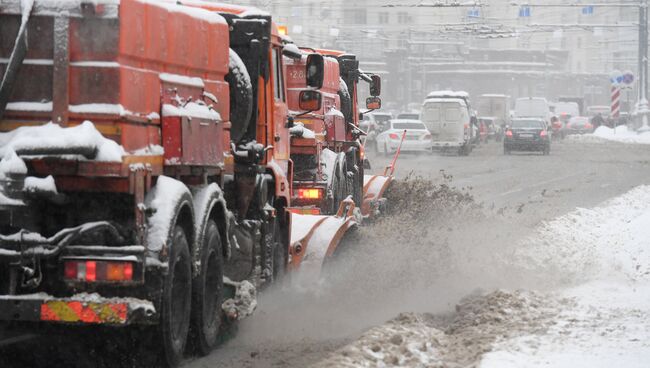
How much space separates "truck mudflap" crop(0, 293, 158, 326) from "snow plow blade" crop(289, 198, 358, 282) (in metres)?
4.35

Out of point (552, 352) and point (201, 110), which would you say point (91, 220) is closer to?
point (201, 110)

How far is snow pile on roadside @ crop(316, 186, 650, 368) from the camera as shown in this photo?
27.3 ft

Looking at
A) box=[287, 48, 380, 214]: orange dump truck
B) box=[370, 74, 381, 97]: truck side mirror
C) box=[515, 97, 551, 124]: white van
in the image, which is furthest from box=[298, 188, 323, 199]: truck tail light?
box=[515, 97, 551, 124]: white van

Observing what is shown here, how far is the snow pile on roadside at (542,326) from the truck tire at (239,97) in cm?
196

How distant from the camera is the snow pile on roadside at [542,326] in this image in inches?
328

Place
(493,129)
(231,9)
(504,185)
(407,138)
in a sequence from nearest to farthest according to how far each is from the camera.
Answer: (231,9) → (504,185) → (407,138) → (493,129)

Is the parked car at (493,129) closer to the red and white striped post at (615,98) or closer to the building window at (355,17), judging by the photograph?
the red and white striped post at (615,98)

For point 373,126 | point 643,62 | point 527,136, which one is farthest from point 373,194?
point 643,62

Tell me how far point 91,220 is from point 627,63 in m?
127

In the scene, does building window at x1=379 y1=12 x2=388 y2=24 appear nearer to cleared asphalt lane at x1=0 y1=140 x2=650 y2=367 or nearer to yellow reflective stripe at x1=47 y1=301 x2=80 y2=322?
cleared asphalt lane at x1=0 y1=140 x2=650 y2=367

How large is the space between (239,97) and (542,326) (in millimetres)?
2945

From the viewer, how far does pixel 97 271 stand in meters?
7.01

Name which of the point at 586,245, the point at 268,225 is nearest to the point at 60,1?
the point at 268,225

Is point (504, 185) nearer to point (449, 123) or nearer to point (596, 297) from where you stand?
point (596, 297)
